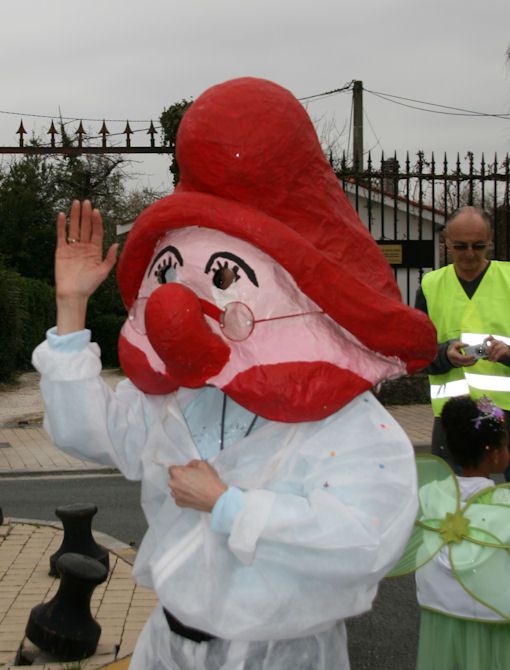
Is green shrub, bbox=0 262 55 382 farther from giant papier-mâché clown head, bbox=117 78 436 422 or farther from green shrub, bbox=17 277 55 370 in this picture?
giant papier-mâché clown head, bbox=117 78 436 422

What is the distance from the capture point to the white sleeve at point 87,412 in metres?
A: 2.26

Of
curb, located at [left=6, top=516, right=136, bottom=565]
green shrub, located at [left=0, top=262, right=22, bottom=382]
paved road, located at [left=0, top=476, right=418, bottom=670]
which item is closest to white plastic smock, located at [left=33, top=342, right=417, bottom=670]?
paved road, located at [left=0, top=476, right=418, bottom=670]

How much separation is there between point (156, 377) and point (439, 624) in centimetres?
147

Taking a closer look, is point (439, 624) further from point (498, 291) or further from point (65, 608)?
point (65, 608)

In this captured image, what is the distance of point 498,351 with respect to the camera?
364 cm

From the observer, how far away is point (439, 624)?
3102mm

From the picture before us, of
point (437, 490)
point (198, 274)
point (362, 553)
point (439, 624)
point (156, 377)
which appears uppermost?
point (198, 274)

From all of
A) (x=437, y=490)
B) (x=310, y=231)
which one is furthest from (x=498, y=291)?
(x=310, y=231)

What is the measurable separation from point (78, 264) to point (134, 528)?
14.3ft

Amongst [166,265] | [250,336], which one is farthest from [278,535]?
[166,265]

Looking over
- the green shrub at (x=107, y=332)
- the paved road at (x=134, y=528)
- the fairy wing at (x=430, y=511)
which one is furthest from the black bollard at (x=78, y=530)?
the green shrub at (x=107, y=332)

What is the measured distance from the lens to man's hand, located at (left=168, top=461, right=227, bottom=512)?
1.97m

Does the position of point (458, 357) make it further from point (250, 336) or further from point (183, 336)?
point (183, 336)

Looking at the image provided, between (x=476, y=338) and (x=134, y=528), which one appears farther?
(x=134, y=528)
